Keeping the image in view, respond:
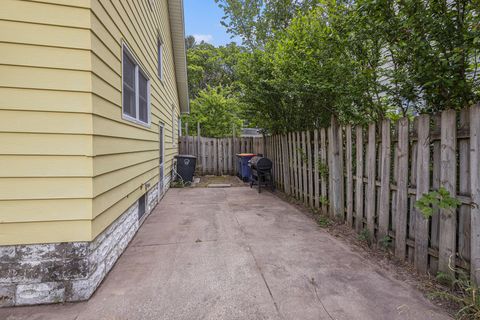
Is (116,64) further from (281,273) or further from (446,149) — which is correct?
(446,149)

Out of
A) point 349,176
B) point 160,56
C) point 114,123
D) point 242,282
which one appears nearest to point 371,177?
point 349,176

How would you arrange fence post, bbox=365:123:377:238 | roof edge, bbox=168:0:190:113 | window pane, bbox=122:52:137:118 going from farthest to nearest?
roof edge, bbox=168:0:190:113
window pane, bbox=122:52:137:118
fence post, bbox=365:123:377:238

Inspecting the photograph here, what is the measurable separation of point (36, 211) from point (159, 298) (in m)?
1.37

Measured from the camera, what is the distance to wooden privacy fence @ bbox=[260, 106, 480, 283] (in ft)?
7.13

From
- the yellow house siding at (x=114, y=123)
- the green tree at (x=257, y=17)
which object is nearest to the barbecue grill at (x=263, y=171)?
the yellow house siding at (x=114, y=123)

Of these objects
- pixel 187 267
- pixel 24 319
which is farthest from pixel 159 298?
pixel 24 319

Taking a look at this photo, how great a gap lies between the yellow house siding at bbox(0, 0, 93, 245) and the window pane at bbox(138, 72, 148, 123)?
2265 millimetres

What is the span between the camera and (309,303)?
2146 mm

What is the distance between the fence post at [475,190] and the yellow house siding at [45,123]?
3411 mm

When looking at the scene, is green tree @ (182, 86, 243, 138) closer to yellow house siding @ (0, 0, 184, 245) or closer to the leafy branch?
yellow house siding @ (0, 0, 184, 245)

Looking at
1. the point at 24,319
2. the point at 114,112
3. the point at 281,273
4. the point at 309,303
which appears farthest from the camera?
the point at 114,112

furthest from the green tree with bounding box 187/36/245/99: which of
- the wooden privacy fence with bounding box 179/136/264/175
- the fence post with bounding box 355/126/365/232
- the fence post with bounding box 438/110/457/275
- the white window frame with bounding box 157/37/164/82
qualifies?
the fence post with bounding box 438/110/457/275

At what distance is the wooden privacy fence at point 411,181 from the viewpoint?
217 cm

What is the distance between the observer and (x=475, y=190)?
2088mm
